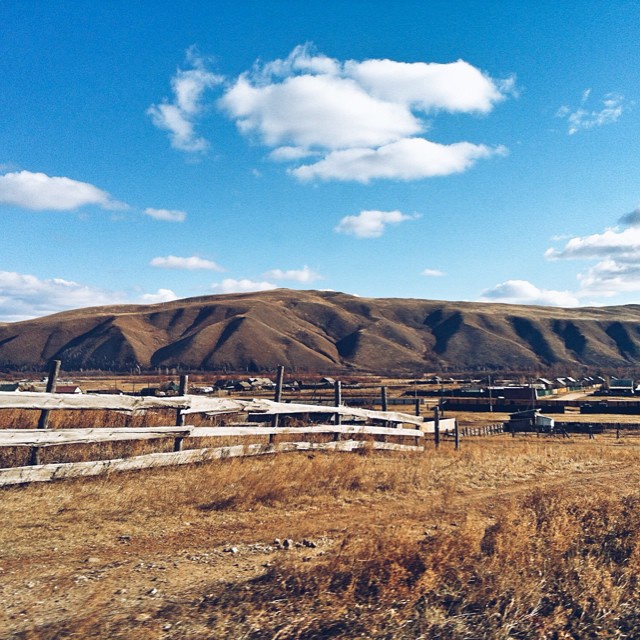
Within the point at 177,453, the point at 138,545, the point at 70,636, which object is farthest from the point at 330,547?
the point at 177,453

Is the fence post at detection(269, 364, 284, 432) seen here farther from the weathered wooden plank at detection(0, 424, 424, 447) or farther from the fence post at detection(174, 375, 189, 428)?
the fence post at detection(174, 375, 189, 428)

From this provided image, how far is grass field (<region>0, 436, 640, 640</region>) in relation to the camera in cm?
438

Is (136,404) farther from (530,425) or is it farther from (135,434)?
(530,425)

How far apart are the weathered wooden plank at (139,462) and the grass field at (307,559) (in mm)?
210

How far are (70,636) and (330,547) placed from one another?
10.6 feet

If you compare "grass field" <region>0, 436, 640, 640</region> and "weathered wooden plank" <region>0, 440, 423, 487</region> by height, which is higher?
"weathered wooden plank" <region>0, 440, 423, 487</region>

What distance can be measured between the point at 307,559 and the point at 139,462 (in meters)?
4.85

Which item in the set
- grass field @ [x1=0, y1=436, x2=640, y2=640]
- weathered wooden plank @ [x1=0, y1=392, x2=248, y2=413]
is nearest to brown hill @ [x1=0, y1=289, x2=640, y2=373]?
weathered wooden plank @ [x1=0, y1=392, x2=248, y2=413]

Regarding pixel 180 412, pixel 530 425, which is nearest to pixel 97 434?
pixel 180 412

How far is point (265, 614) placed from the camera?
4473 mm

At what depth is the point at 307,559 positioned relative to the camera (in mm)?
6008

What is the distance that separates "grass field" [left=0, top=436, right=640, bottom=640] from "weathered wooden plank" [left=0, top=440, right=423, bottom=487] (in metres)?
0.21

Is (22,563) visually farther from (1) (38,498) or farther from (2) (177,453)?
(2) (177,453)

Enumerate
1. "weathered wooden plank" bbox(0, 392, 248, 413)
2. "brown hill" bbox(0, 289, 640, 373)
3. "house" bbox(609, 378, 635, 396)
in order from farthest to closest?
"brown hill" bbox(0, 289, 640, 373) < "house" bbox(609, 378, 635, 396) < "weathered wooden plank" bbox(0, 392, 248, 413)
